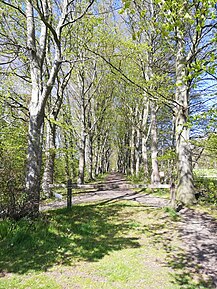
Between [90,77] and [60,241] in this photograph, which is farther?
→ [90,77]

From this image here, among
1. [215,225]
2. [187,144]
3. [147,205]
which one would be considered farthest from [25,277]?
[187,144]

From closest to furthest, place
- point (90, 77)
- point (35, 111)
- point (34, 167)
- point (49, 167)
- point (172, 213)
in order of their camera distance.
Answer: point (34, 167) < point (35, 111) < point (172, 213) < point (49, 167) < point (90, 77)

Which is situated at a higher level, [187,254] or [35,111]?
[35,111]

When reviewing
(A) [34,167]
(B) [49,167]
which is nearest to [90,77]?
(B) [49,167]

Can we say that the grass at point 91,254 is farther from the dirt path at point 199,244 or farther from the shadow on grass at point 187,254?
the dirt path at point 199,244

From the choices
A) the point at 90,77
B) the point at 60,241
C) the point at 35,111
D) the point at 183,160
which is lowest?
the point at 60,241

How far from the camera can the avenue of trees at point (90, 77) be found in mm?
6070

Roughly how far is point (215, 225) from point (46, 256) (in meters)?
5.09

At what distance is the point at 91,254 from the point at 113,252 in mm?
525

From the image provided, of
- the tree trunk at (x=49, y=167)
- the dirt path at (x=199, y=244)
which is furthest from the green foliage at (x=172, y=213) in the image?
the tree trunk at (x=49, y=167)

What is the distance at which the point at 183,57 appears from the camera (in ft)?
31.2

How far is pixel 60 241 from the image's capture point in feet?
18.4

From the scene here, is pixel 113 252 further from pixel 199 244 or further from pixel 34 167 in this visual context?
pixel 34 167

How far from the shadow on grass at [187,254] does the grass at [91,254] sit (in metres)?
0.02
